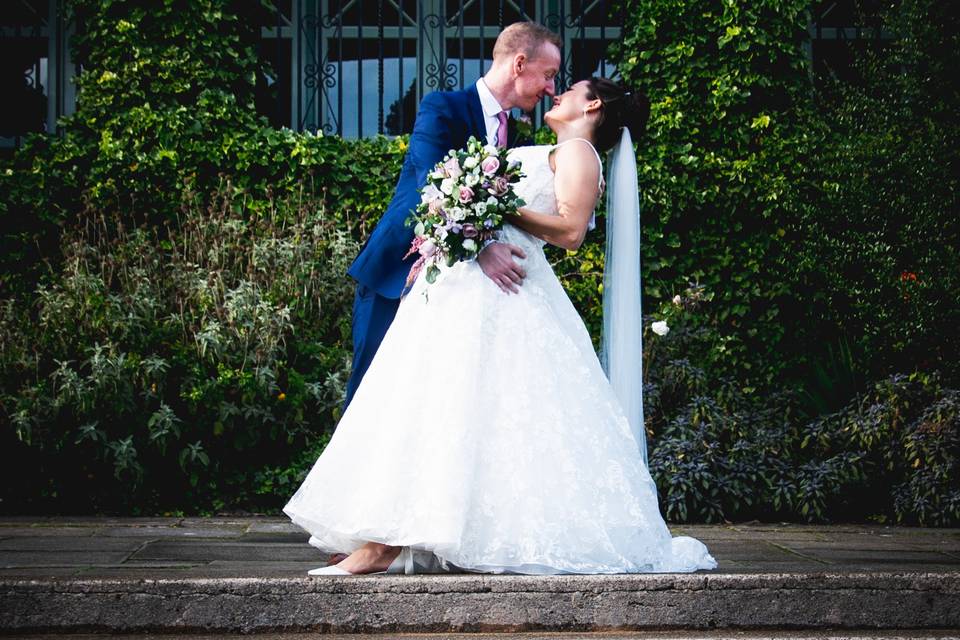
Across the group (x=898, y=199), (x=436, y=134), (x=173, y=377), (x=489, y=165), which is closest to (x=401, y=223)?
(x=436, y=134)

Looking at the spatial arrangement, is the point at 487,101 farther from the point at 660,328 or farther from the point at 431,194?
the point at 660,328

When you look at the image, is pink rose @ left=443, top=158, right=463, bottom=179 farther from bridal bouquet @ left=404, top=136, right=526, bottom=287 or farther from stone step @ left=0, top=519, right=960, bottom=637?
stone step @ left=0, top=519, right=960, bottom=637

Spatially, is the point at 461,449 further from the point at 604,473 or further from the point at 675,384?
the point at 675,384

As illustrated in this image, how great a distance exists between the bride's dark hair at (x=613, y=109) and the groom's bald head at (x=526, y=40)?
0.23 metres

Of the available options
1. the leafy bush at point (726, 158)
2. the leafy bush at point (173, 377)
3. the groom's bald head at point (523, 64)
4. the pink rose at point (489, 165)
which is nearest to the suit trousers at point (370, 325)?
the pink rose at point (489, 165)

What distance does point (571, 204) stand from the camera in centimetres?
375

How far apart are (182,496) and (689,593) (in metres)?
3.37

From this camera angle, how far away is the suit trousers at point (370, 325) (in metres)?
4.13

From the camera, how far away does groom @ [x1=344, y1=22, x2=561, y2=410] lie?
4.01m

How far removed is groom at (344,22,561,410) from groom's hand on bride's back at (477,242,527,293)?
1.26 feet

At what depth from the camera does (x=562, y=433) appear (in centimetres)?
361

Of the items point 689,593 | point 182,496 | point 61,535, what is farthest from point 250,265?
point 689,593

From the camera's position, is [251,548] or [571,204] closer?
[571,204]

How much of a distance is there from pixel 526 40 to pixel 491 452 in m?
1.59
